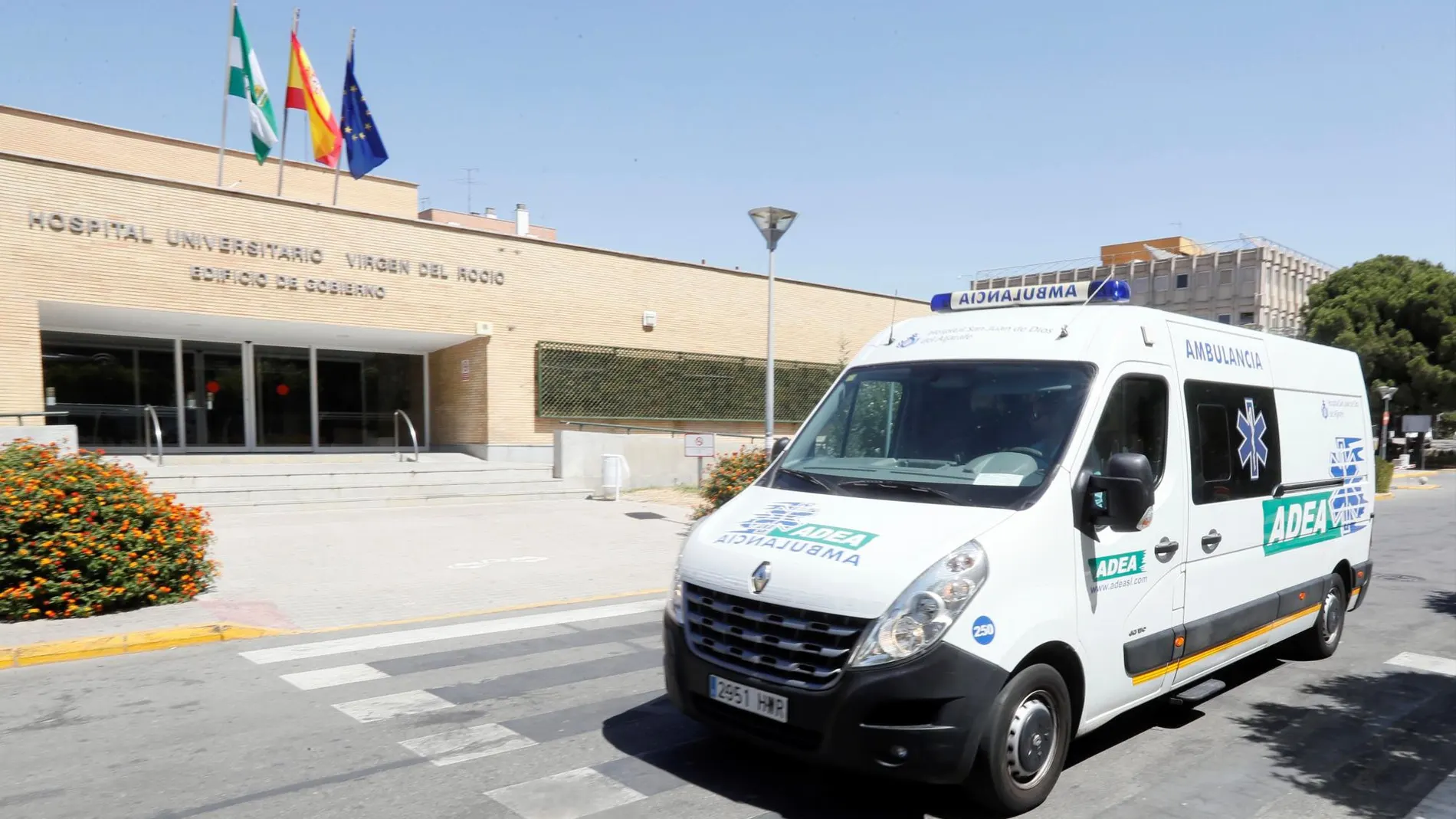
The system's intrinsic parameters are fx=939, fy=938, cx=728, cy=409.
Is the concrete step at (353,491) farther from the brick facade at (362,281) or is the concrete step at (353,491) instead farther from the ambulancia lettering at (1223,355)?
the ambulancia lettering at (1223,355)

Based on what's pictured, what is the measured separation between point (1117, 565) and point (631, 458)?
55.0ft

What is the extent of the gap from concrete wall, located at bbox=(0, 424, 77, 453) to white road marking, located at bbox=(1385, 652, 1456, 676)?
1579 centimetres

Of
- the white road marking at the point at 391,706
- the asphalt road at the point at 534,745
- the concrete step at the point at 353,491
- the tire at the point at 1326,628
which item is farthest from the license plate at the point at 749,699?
the concrete step at the point at 353,491

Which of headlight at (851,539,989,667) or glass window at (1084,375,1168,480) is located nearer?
headlight at (851,539,989,667)

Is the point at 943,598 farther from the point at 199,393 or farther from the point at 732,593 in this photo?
the point at 199,393

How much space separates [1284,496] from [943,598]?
3784 mm

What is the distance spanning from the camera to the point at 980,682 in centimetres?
391

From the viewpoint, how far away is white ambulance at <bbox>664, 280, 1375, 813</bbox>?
3922 millimetres

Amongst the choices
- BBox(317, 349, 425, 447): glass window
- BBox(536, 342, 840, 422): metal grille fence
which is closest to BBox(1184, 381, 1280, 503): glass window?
BBox(536, 342, 840, 422): metal grille fence

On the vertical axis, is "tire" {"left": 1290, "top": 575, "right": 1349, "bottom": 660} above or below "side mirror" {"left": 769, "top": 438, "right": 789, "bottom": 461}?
below

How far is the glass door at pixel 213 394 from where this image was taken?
63.0 ft

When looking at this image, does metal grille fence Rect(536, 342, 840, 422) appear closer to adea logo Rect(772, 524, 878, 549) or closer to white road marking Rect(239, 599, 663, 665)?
white road marking Rect(239, 599, 663, 665)

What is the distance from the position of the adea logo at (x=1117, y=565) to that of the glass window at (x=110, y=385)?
18.8 meters

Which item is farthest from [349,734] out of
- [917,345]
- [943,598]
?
[917,345]
